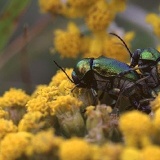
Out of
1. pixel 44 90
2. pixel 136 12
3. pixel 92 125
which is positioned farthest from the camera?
pixel 136 12

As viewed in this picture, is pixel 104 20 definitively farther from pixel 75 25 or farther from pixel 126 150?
pixel 126 150

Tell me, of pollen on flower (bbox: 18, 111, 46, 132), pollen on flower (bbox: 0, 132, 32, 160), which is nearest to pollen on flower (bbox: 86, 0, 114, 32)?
pollen on flower (bbox: 18, 111, 46, 132)

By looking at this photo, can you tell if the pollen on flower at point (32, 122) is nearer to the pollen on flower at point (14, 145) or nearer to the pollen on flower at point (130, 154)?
the pollen on flower at point (14, 145)

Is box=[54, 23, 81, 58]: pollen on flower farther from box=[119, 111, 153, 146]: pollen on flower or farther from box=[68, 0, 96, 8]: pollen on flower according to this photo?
box=[119, 111, 153, 146]: pollen on flower

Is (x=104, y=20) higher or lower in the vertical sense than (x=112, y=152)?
higher

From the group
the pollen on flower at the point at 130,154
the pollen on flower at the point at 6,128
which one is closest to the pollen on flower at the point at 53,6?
the pollen on flower at the point at 6,128

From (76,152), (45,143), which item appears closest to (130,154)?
(76,152)

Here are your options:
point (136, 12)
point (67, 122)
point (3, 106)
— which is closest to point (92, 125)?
point (67, 122)

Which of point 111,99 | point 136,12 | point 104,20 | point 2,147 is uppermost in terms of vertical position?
point 136,12
